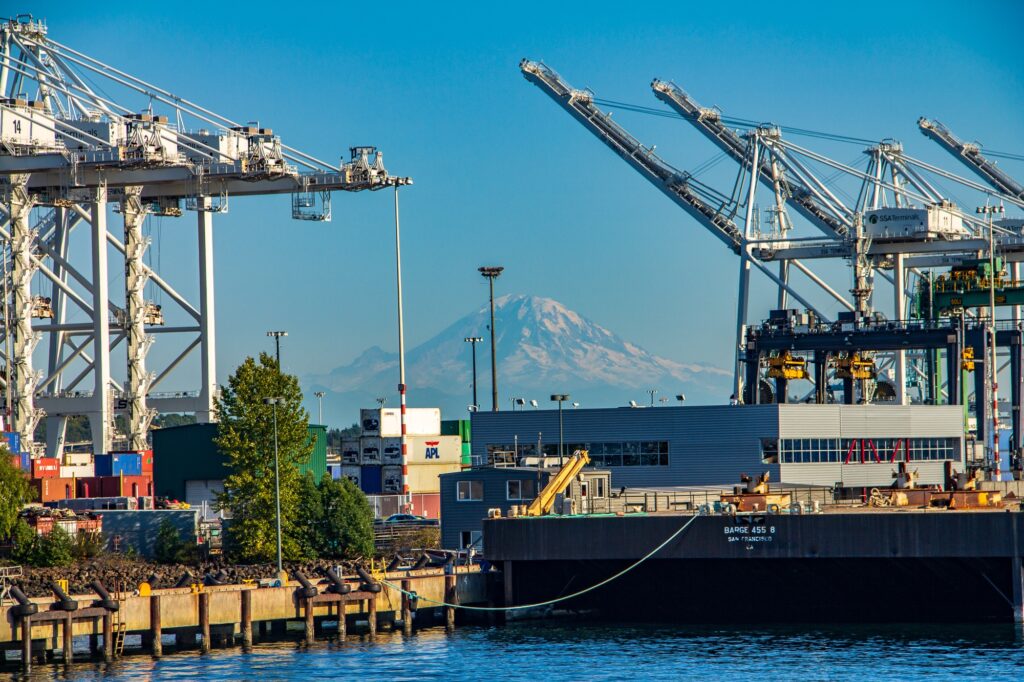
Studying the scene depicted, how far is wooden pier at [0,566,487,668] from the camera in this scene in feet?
187

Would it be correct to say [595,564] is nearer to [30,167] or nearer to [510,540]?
[510,540]

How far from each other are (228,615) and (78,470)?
148 ft

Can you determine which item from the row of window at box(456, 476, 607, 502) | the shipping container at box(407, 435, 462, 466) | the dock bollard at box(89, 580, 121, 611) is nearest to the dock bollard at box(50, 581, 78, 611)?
the dock bollard at box(89, 580, 121, 611)

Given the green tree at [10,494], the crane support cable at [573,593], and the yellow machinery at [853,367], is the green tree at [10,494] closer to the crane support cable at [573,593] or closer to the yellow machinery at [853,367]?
the crane support cable at [573,593]

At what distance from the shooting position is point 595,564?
66250 millimetres

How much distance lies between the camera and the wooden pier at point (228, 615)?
57125mm

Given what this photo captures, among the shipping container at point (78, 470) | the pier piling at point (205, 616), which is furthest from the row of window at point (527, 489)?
the shipping container at point (78, 470)

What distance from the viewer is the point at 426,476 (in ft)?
354

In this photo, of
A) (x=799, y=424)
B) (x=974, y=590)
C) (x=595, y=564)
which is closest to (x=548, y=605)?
(x=595, y=564)

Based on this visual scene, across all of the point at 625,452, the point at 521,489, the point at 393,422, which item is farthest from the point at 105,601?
the point at 393,422

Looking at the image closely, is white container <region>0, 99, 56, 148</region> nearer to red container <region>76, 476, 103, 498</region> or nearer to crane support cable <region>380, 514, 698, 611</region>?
red container <region>76, 476, 103, 498</region>

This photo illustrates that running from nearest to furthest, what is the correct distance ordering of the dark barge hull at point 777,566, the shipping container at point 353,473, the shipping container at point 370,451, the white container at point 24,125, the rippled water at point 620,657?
the rippled water at point 620,657
the dark barge hull at point 777,566
the white container at point 24,125
the shipping container at point 353,473
the shipping container at point 370,451

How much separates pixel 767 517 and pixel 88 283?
60990 mm

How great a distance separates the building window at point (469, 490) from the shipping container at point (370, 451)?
29.7m
